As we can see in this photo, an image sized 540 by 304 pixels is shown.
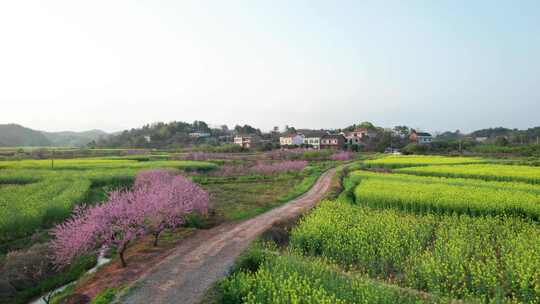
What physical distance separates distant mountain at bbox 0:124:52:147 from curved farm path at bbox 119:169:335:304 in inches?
6682

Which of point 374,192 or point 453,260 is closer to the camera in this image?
point 453,260

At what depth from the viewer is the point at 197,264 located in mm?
11938

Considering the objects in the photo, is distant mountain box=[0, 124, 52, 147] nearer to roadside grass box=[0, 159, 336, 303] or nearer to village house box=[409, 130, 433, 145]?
roadside grass box=[0, 159, 336, 303]

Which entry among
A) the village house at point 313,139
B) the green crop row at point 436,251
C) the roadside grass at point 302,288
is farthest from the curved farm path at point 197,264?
the village house at point 313,139

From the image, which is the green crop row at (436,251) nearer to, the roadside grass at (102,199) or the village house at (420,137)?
the roadside grass at (102,199)

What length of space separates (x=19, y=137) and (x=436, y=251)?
199760mm

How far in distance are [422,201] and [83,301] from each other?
17.3 m

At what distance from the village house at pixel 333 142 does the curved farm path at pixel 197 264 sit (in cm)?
6921

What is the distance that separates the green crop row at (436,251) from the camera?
9383mm

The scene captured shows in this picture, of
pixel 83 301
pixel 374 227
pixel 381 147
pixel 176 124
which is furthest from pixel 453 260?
pixel 176 124

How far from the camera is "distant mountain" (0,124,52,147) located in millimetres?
149863

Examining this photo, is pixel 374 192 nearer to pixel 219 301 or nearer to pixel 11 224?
pixel 219 301

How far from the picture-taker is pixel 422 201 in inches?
727

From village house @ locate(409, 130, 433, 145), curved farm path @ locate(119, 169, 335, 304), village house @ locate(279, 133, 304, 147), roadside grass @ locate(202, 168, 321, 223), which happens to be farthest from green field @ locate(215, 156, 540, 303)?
village house @ locate(409, 130, 433, 145)
